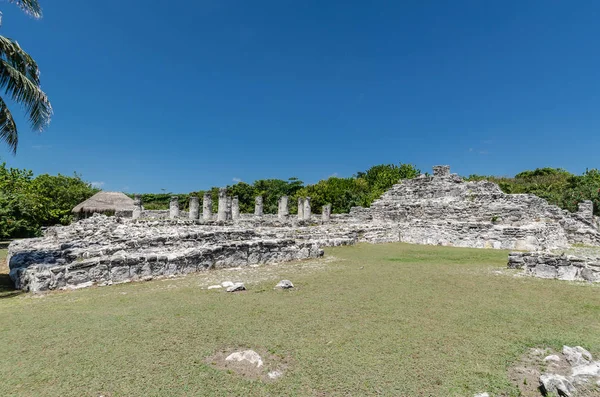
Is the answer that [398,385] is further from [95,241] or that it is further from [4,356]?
[95,241]

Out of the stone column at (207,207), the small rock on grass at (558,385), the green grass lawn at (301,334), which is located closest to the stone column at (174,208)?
the stone column at (207,207)

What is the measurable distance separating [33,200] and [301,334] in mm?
26266

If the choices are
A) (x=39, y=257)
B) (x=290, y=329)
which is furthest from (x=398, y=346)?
(x=39, y=257)

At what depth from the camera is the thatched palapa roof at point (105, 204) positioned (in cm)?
2885

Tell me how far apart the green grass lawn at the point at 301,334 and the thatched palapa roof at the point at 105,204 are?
2605 centimetres

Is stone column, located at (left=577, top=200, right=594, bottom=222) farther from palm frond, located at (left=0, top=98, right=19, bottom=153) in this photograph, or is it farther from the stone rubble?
palm frond, located at (left=0, top=98, right=19, bottom=153)

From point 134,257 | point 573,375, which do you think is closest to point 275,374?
point 573,375

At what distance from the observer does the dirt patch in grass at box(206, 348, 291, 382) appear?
3.39 meters

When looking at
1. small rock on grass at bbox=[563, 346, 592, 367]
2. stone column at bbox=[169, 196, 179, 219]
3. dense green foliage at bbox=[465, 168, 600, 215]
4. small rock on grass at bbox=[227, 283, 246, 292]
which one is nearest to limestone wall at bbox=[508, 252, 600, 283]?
small rock on grass at bbox=[563, 346, 592, 367]

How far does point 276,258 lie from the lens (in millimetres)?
10688

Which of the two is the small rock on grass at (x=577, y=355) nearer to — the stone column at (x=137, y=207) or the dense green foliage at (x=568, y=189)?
the stone column at (x=137, y=207)

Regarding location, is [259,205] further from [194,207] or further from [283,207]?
[194,207]

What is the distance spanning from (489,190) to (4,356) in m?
23.1

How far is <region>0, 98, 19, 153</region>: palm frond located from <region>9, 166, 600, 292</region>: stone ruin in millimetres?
3107
